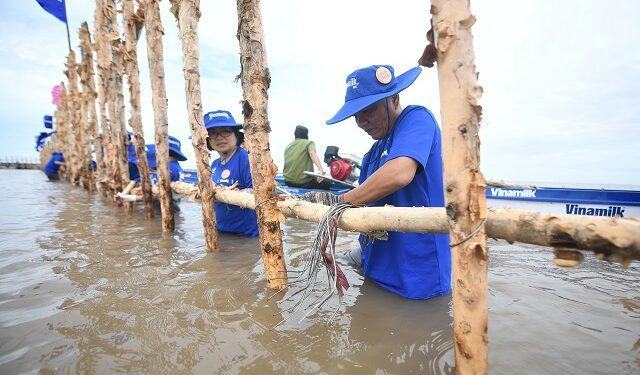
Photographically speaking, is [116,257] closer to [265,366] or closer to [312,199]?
[312,199]

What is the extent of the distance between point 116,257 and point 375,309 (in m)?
2.86

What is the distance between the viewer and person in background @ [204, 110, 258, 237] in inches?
166

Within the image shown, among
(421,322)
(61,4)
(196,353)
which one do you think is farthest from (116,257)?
(61,4)

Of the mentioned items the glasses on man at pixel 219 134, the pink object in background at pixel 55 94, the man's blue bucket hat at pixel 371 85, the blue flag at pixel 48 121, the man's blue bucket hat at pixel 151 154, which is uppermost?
the pink object in background at pixel 55 94

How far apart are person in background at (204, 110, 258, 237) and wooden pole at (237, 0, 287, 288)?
67.6 inches

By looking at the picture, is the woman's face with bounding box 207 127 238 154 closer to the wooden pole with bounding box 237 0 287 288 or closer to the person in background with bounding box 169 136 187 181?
the wooden pole with bounding box 237 0 287 288

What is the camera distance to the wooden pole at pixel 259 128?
2.31m

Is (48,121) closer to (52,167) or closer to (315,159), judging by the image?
(52,167)

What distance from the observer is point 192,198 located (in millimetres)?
4246

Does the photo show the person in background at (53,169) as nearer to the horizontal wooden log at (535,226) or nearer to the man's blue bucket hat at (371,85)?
the man's blue bucket hat at (371,85)

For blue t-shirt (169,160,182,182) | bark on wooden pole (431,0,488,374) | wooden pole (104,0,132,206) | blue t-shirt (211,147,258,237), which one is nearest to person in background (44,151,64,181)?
wooden pole (104,0,132,206)

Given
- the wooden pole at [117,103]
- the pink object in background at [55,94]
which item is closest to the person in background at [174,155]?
the wooden pole at [117,103]

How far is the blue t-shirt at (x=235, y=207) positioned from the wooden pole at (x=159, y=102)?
0.83 m

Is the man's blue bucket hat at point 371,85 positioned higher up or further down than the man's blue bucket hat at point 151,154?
higher up
